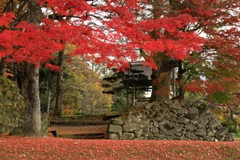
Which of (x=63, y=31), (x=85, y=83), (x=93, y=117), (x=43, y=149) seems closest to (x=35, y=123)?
(x=43, y=149)

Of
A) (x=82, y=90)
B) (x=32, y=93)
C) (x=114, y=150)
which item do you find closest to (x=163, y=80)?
(x=32, y=93)

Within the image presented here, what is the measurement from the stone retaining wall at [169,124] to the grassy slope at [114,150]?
3.65m

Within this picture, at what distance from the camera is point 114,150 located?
797 cm

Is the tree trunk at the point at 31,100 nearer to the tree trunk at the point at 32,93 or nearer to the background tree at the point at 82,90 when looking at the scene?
the tree trunk at the point at 32,93

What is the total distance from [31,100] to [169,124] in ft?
17.6

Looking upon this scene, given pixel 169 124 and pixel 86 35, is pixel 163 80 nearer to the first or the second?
pixel 169 124

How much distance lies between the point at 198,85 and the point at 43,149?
7177 mm

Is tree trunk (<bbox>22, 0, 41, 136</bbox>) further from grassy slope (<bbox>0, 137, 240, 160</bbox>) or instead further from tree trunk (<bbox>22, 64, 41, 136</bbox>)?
grassy slope (<bbox>0, 137, 240, 160</bbox>)

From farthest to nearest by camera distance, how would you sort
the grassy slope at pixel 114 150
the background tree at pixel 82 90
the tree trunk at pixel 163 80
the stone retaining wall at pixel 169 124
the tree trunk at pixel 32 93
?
the background tree at pixel 82 90
the tree trunk at pixel 163 80
the stone retaining wall at pixel 169 124
the tree trunk at pixel 32 93
the grassy slope at pixel 114 150

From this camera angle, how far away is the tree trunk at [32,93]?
965 centimetres

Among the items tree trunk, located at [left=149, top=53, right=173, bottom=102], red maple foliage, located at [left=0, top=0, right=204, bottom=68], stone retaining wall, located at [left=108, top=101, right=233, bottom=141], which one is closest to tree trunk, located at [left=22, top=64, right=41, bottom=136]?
red maple foliage, located at [left=0, top=0, right=204, bottom=68]

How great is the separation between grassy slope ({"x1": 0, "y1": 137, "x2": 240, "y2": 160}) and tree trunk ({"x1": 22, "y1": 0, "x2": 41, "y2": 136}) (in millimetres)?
1085

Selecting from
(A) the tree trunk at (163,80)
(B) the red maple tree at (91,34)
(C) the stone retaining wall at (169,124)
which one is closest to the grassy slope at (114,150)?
(B) the red maple tree at (91,34)

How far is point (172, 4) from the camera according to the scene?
12.0 metres
